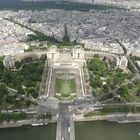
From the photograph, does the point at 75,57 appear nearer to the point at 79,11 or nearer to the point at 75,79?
the point at 75,79

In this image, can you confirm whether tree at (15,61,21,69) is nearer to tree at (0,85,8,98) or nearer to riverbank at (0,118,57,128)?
tree at (0,85,8,98)

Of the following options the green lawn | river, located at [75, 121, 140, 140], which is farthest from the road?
the green lawn

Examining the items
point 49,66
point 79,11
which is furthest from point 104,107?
point 79,11

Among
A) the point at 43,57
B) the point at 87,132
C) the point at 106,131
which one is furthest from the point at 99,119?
the point at 43,57

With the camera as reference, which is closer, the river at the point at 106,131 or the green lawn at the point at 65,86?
the river at the point at 106,131

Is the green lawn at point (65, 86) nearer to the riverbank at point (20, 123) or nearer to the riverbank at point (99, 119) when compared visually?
the riverbank at point (99, 119)

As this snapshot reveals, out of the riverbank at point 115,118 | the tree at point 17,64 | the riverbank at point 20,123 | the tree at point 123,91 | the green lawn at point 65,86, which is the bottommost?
the riverbank at point 20,123

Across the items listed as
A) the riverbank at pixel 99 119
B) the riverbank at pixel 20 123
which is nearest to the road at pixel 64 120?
the riverbank at pixel 99 119
